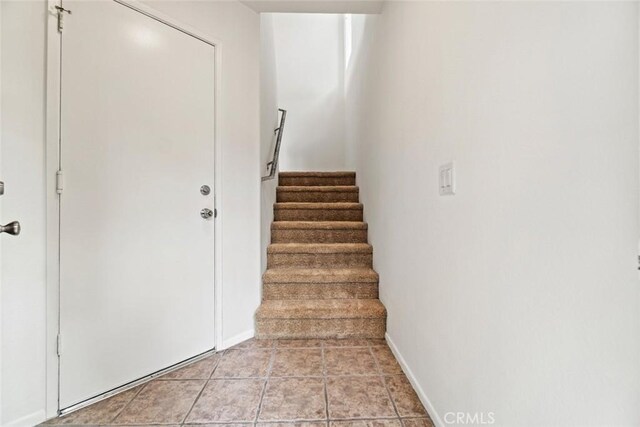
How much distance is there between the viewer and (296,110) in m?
4.70

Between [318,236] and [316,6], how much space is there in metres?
1.79

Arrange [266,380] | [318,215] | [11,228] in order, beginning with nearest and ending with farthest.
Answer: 1. [11,228]
2. [266,380]
3. [318,215]

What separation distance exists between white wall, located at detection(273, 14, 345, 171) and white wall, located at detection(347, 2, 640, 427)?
3.38 m

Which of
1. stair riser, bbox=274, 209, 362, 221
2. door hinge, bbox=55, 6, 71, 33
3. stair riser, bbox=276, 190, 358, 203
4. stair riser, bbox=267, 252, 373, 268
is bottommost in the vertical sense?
stair riser, bbox=267, 252, 373, 268

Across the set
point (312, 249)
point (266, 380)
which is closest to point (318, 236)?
point (312, 249)

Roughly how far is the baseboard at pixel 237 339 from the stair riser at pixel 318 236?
3.00 feet

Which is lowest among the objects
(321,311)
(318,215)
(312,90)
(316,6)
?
(321,311)

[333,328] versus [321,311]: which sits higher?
[321,311]

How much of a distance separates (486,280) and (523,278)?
147 millimetres

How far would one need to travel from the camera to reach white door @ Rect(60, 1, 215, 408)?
1330mm

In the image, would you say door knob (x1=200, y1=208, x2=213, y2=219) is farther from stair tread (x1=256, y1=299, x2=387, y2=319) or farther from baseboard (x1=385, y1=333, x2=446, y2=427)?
baseboard (x1=385, y1=333, x2=446, y2=427)

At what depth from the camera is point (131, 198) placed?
1.50 meters

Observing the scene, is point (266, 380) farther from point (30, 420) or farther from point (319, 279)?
point (30, 420)

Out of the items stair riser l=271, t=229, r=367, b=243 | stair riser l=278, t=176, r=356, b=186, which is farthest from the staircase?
stair riser l=278, t=176, r=356, b=186
